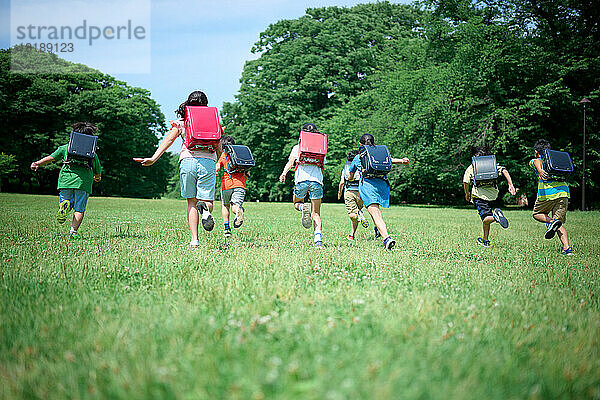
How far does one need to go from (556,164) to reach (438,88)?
23839 millimetres

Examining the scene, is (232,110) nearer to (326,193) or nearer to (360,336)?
(326,193)

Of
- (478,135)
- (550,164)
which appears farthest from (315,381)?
(478,135)

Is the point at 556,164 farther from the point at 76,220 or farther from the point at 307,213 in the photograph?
the point at 76,220

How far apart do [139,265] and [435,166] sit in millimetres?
29710

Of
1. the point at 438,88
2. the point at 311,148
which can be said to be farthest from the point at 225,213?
the point at 438,88

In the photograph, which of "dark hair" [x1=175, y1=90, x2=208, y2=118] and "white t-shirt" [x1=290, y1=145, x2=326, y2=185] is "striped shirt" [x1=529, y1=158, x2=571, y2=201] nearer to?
"white t-shirt" [x1=290, y1=145, x2=326, y2=185]

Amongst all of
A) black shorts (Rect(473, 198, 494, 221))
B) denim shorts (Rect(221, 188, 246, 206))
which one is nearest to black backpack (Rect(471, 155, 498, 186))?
black shorts (Rect(473, 198, 494, 221))

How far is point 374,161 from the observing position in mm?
7320

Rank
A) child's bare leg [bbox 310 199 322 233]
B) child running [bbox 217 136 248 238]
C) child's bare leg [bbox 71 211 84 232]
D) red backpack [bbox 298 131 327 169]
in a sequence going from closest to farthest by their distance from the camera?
red backpack [bbox 298 131 327 169] < child's bare leg [bbox 310 199 322 233] < child's bare leg [bbox 71 211 84 232] < child running [bbox 217 136 248 238]

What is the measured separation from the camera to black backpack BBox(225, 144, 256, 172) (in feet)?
32.3

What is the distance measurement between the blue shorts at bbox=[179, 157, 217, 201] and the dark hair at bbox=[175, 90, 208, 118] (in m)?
0.82

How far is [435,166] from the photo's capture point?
3200 centimetres

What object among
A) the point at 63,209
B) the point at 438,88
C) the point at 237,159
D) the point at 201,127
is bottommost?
the point at 63,209

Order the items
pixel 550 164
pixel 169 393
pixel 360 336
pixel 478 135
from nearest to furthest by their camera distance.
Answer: pixel 169 393 → pixel 360 336 → pixel 550 164 → pixel 478 135
